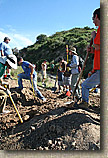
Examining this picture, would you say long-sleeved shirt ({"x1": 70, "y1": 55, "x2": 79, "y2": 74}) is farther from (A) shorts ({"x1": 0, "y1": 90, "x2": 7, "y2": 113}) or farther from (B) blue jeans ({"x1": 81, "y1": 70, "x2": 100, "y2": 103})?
(A) shorts ({"x1": 0, "y1": 90, "x2": 7, "y2": 113})

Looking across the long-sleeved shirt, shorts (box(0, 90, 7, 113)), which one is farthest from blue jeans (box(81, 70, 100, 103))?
shorts (box(0, 90, 7, 113))

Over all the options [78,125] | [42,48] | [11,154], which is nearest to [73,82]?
[78,125]

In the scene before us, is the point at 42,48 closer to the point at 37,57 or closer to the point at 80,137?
the point at 37,57

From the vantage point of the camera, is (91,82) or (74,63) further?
(74,63)

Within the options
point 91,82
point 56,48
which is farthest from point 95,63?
point 56,48

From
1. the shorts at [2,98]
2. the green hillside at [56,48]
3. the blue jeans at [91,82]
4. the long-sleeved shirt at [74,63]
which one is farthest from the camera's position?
the green hillside at [56,48]

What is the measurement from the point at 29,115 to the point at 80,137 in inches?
79.2

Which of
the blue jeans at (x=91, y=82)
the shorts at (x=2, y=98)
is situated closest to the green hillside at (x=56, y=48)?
the shorts at (x=2, y=98)

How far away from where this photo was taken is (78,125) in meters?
2.61

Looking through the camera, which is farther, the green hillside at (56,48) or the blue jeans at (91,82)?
the green hillside at (56,48)

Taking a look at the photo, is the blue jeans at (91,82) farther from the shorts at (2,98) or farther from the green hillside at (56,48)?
the green hillside at (56,48)

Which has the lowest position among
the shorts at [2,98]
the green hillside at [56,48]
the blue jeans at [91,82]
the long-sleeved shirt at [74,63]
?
the shorts at [2,98]

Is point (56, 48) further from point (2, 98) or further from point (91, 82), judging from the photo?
point (91, 82)

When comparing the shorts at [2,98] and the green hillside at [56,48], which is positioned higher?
the green hillside at [56,48]
